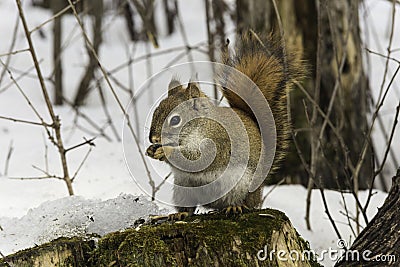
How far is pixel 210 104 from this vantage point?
1840 mm

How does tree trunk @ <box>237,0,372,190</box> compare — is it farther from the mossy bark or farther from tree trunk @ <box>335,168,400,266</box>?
the mossy bark

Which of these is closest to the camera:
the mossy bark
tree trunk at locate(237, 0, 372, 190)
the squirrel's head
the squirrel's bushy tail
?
the mossy bark

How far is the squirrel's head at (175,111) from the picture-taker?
68.0 inches

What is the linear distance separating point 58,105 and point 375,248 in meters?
3.34

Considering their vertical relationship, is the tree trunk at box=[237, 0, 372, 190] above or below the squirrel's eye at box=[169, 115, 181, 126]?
above

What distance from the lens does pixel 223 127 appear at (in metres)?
1.83

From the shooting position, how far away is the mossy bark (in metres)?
1.62

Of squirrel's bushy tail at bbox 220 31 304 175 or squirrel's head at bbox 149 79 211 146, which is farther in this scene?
squirrel's bushy tail at bbox 220 31 304 175

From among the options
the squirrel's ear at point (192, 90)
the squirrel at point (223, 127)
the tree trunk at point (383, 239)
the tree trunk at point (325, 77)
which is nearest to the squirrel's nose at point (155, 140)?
the squirrel at point (223, 127)

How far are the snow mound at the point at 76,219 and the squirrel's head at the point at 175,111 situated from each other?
31cm

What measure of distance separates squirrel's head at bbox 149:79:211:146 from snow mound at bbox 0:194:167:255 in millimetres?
305

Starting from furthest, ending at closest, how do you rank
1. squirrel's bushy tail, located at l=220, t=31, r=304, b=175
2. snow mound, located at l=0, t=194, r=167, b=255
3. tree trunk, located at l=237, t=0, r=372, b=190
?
tree trunk, located at l=237, t=0, r=372, b=190 < squirrel's bushy tail, located at l=220, t=31, r=304, b=175 < snow mound, located at l=0, t=194, r=167, b=255

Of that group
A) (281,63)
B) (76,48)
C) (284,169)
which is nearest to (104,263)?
(281,63)

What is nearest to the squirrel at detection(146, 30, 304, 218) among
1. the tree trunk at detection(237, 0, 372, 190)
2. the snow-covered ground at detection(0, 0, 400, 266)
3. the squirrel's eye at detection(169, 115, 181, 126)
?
the squirrel's eye at detection(169, 115, 181, 126)
